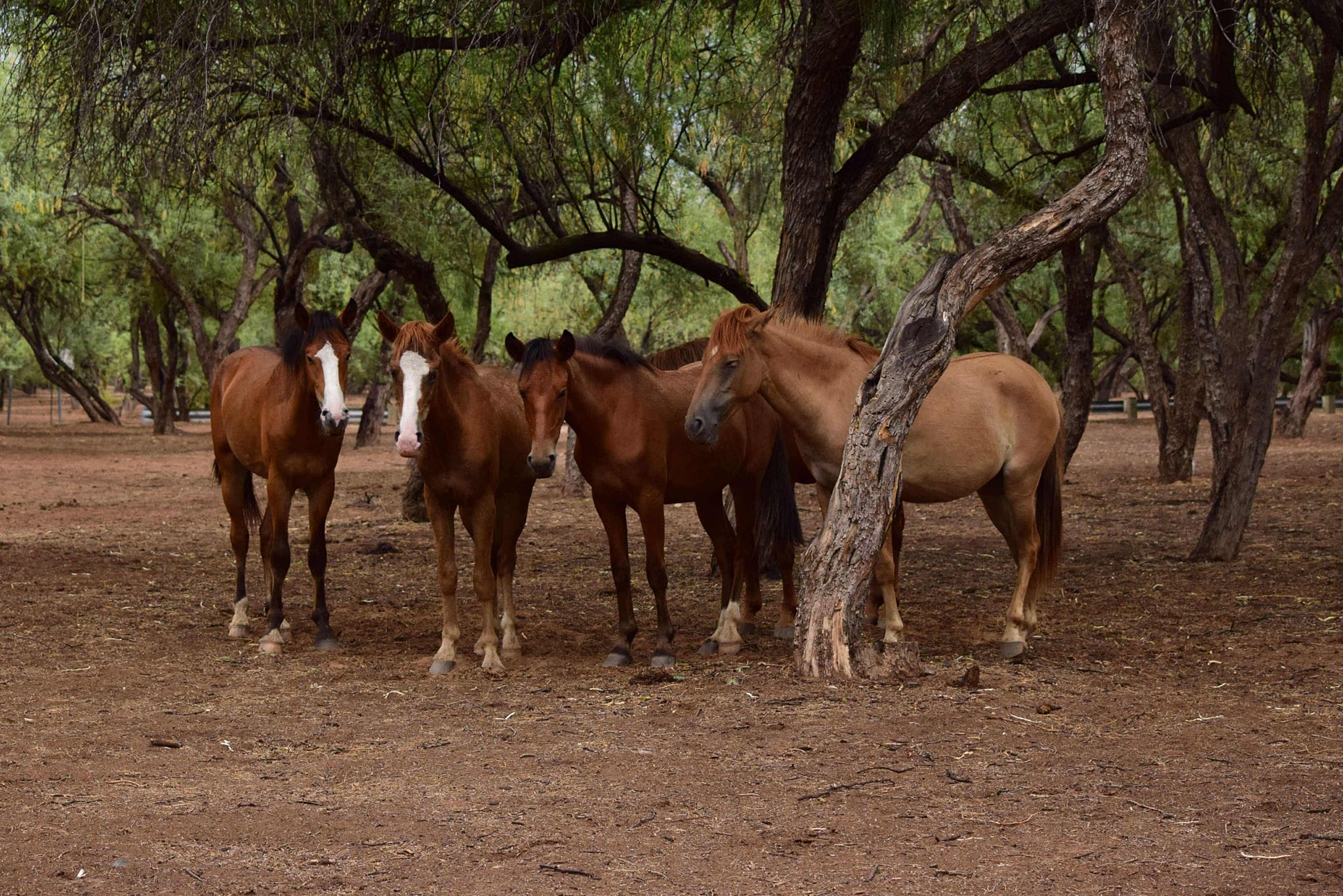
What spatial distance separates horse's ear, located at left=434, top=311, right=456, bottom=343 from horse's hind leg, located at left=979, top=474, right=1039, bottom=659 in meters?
3.27

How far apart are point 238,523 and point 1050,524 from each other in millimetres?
5096

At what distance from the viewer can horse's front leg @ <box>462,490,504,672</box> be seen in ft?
22.8

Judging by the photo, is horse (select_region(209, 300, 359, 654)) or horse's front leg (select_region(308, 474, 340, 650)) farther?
horse's front leg (select_region(308, 474, 340, 650))

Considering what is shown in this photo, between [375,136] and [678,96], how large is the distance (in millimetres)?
3481

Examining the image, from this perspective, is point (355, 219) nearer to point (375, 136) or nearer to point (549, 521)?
point (375, 136)

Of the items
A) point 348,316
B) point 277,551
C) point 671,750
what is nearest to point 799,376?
point 671,750

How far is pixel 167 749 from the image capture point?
538cm

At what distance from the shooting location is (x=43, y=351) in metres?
32.5

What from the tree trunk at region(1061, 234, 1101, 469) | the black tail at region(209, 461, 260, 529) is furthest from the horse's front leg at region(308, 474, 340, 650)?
the tree trunk at region(1061, 234, 1101, 469)

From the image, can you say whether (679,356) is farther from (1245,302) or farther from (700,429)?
(1245,302)

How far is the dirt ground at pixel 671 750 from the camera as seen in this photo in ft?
13.0

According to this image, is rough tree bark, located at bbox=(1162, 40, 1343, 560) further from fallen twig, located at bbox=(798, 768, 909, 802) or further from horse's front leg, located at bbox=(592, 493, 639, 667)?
fallen twig, located at bbox=(798, 768, 909, 802)

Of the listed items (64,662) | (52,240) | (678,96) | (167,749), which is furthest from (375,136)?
(52,240)

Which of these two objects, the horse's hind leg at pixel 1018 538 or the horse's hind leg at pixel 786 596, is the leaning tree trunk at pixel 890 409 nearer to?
the horse's hind leg at pixel 1018 538
